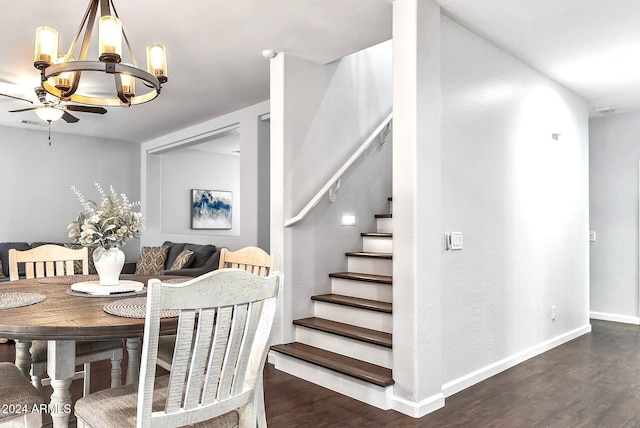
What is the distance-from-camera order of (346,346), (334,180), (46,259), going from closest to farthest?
(46,259), (346,346), (334,180)

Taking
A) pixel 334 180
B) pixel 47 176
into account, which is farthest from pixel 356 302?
pixel 47 176

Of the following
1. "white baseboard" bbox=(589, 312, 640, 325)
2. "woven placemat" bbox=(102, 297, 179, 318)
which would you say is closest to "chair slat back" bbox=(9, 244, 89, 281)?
"woven placemat" bbox=(102, 297, 179, 318)

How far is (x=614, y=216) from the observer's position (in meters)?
5.39

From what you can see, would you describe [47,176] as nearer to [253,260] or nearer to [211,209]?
[211,209]

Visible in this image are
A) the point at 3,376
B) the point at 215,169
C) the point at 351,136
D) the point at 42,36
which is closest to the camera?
the point at 3,376

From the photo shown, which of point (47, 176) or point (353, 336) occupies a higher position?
point (47, 176)

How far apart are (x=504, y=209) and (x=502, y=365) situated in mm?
1172

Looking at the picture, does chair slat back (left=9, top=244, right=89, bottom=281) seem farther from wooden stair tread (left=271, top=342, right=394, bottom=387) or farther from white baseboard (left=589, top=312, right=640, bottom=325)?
white baseboard (left=589, top=312, right=640, bottom=325)

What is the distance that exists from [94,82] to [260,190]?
1.96 metres

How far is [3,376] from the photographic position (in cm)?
181

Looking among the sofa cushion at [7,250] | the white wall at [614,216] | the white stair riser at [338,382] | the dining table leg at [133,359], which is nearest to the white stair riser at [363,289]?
the white stair riser at [338,382]

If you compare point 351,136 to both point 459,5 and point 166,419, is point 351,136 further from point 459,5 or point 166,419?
point 166,419

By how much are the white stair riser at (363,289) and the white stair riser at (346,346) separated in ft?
1.44

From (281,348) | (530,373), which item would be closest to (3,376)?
(281,348)
